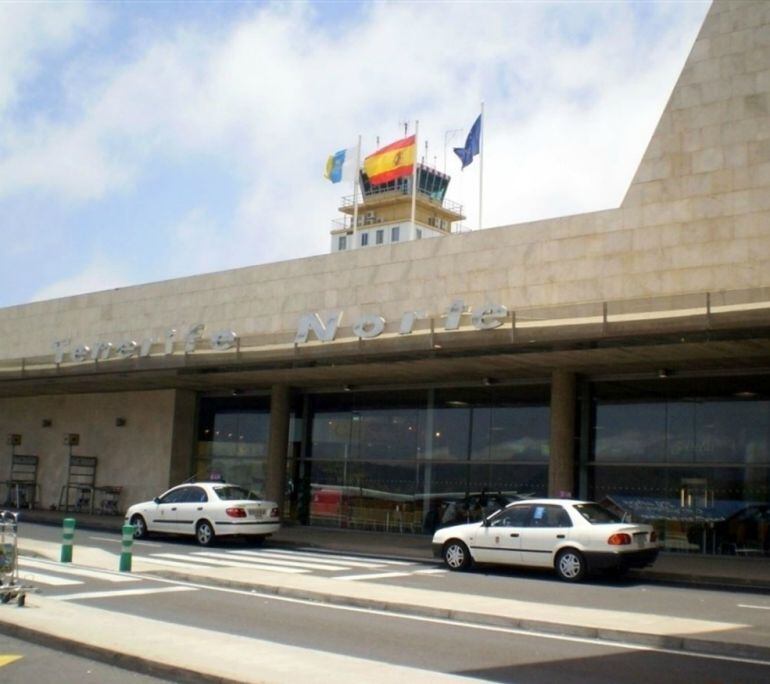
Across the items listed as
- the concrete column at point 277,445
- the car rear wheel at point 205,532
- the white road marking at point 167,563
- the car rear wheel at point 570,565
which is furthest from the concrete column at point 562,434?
the concrete column at point 277,445

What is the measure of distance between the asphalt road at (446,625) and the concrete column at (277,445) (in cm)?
1076

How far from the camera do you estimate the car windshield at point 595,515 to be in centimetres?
1741

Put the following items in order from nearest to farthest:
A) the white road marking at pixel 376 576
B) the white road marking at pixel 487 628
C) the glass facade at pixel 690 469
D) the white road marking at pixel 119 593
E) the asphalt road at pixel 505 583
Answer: the white road marking at pixel 487 628 → the white road marking at pixel 119 593 → the asphalt road at pixel 505 583 → the white road marking at pixel 376 576 → the glass facade at pixel 690 469

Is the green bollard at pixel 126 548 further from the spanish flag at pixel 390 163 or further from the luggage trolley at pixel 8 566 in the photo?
the spanish flag at pixel 390 163

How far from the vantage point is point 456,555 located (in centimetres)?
1895

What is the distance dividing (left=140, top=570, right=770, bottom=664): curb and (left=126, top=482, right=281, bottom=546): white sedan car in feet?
23.3

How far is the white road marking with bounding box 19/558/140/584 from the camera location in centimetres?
1588

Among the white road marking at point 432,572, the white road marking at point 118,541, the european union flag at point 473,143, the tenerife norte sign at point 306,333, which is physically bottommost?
the white road marking at point 118,541

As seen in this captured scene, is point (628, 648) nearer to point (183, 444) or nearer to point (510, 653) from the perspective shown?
point (510, 653)

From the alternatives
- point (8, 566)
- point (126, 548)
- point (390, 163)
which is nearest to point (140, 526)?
point (126, 548)

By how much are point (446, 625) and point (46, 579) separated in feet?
23.1

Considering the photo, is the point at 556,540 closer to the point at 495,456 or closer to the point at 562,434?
the point at 562,434

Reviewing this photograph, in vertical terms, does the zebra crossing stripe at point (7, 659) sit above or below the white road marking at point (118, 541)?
below

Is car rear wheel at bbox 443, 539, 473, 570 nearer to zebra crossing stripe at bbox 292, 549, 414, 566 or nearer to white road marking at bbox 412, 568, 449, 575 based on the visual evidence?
white road marking at bbox 412, 568, 449, 575
